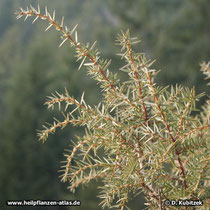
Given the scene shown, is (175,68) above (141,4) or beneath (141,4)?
beneath

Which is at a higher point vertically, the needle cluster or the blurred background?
the blurred background

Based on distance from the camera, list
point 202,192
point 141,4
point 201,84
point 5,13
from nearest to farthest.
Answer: point 202,192, point 201,84, point 141,4, point 5,13

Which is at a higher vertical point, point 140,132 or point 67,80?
point 67,80

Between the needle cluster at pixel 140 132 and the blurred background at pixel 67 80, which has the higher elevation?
the blurred background at pixel 67 80

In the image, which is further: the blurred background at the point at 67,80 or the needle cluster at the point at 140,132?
the blurred background at the point at 67,80

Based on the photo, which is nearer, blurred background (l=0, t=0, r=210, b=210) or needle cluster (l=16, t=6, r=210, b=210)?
needle cluster (l=16, t=6, r=210, b=210)

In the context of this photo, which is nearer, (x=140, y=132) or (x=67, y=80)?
(x=140, y=132)

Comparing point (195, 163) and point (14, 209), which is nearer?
point (195, 163)

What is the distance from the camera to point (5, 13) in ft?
96.0

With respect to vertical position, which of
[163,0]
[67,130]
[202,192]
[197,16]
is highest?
[163,0]

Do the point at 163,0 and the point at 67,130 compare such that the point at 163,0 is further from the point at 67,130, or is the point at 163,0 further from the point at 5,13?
the point at 5,13

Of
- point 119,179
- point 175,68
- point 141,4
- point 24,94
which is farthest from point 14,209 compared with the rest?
point 119,179

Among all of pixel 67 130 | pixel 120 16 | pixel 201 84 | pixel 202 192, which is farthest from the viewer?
pixel 67 130

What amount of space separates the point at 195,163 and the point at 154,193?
0.49 ft
